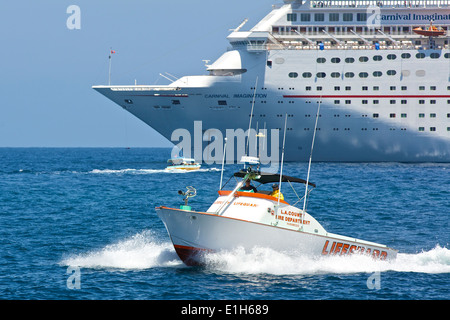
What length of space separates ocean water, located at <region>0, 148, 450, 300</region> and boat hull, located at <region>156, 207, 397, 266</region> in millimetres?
222

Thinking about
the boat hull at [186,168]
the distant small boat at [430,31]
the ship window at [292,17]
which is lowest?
the boat hull at [186,168]

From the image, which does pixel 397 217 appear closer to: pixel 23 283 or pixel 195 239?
pixel 195 239

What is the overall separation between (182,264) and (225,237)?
174cm

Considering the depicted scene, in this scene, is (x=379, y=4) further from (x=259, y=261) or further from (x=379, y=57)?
(x=259, y=261)

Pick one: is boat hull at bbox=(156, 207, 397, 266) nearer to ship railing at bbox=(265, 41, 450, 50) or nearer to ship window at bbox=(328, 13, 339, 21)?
ship railing at bbox=(265, 41, 450, 50)

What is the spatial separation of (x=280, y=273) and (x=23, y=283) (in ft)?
21.7

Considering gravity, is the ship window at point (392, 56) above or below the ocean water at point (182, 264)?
above

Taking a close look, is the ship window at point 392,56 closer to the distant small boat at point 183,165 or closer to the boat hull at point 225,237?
the distant small boat at point 183,165

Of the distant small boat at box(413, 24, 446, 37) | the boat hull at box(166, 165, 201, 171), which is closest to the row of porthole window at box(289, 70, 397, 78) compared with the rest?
the distant small boat at box(413, 24, 446, 37)

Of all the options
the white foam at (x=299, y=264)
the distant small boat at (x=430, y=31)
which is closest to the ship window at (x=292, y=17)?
the distant small boat at (x=430, y=31)

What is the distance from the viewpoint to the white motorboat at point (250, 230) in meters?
19.4

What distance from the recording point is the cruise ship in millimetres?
64688
